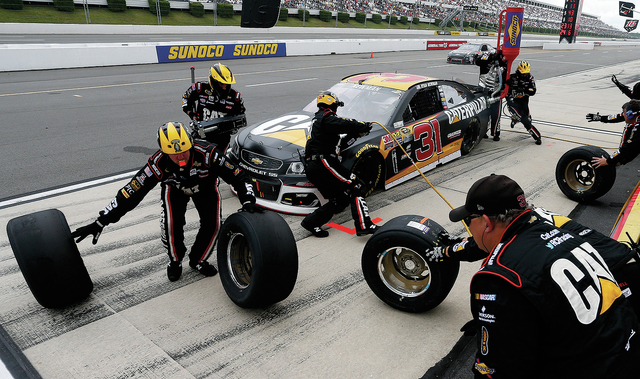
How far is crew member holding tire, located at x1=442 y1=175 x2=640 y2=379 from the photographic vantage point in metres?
1.87

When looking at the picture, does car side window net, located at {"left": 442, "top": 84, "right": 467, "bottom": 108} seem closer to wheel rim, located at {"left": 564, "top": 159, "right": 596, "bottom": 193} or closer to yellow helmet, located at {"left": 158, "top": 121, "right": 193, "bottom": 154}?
wheel rim, located at {"left": 564, "top": 159, "right": 596, "bottom": 193}

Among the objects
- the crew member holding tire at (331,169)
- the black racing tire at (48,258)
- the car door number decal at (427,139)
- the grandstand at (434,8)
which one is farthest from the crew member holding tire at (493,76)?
the grandstand at (434,8)

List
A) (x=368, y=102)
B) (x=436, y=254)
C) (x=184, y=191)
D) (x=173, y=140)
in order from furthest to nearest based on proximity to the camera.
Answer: (x=368, y=102) < (x=184, y=191) < (x=173, y=140) < (x=436, y=254)

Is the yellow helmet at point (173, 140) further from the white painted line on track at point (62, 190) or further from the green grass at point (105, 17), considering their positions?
the green grass at point (105, 17)

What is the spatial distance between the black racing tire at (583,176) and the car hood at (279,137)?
3.52 meters

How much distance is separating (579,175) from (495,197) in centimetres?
474

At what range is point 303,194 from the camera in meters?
5.30

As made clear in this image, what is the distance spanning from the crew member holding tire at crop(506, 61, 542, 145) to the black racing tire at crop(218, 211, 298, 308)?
278 inches

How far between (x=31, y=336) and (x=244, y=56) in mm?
21088

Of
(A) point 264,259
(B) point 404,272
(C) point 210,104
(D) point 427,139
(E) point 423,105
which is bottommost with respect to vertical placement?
(B) point 404,272

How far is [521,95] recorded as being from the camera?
8781mm

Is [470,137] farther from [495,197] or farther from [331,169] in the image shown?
[495,197]

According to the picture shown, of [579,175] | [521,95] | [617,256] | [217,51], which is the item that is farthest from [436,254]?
[217,51]

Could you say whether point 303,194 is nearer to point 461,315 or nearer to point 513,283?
point 461,315
